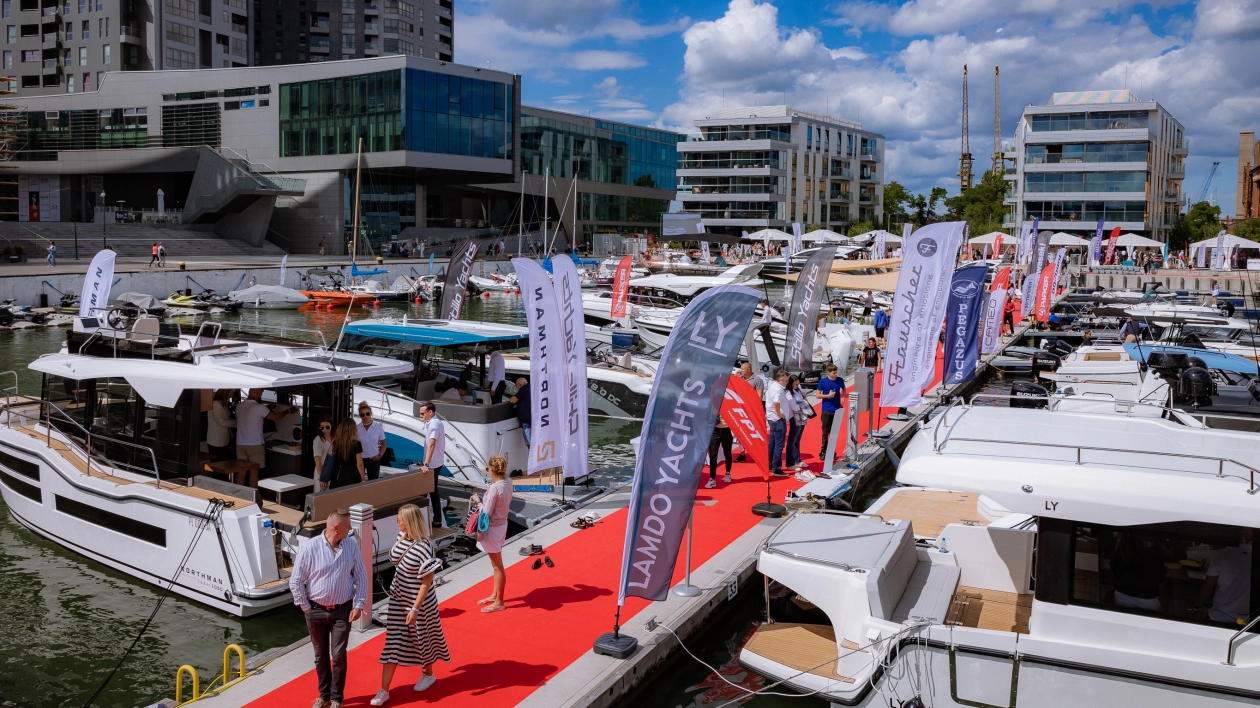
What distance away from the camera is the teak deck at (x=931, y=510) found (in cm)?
1265

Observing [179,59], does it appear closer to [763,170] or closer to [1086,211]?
[763,170]

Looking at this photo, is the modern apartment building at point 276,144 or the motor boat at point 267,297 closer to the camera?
the motor boat at point 267,297

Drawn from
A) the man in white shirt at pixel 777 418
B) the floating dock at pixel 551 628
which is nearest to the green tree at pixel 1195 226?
the man in white shirt at pixel 777 418

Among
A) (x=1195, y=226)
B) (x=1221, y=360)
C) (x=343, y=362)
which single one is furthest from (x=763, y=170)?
(x=343, y=362)

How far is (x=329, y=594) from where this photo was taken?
7641 millimetres

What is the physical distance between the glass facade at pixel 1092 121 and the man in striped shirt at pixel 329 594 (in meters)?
93.9

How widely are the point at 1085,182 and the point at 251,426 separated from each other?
89.9 meters

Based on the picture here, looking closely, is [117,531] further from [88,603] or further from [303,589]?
[303,589]

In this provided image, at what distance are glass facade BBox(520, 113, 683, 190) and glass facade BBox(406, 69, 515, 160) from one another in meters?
7.35

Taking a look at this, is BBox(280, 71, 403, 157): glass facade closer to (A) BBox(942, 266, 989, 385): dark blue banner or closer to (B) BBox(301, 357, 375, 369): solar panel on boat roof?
(A) BBox(942, 266, 989, 385): dark blue banner

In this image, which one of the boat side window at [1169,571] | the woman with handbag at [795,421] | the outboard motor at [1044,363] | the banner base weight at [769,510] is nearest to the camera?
the boat side window at [1169,571]

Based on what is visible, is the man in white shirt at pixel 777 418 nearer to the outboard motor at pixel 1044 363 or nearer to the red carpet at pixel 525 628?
the red carpet at pixel 525 628

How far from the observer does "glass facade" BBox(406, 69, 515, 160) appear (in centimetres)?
7231

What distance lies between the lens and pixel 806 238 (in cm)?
8550
